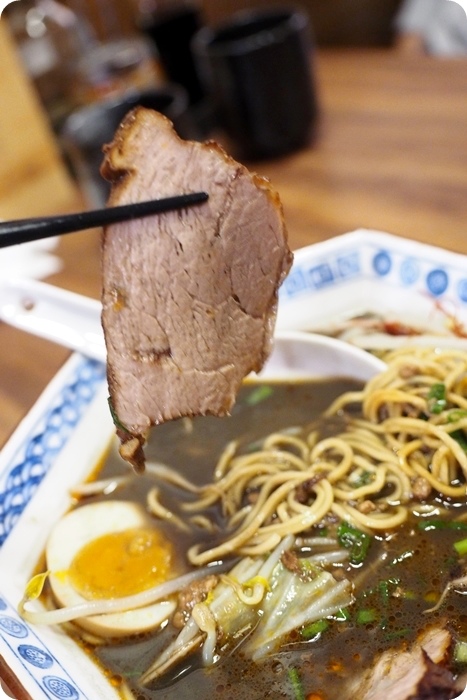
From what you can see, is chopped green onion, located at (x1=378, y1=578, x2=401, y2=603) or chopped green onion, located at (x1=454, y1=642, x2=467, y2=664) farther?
chopped green onion, located at (x1=378, y1=578, x2=401, y2=603)

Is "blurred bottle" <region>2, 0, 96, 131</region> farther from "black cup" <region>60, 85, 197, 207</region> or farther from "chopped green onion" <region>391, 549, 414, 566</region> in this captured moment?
"chopped green onion" <region>391, 549, 414, 566</region>

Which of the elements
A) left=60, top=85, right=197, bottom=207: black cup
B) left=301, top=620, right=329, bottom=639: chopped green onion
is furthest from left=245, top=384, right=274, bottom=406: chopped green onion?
left=60, top=85, right=197, bottom=207: black cup

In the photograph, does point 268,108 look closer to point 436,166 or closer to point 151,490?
point 436,166

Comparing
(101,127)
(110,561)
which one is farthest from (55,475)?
(101,127)

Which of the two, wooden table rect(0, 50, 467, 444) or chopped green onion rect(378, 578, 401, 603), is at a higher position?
wooden table rect(0, 50, 467, 444)

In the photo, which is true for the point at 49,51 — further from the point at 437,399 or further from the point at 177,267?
the point at 437,399

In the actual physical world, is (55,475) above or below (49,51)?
below
